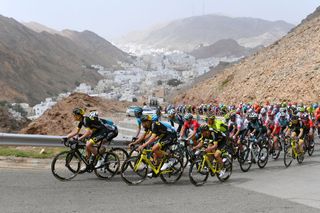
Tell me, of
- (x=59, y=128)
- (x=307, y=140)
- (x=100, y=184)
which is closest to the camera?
(x=100, y=184)

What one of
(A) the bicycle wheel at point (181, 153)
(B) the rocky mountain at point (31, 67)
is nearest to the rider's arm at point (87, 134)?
(A) the bicycle wheel at point (181, 153)

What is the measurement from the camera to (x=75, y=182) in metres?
11.0

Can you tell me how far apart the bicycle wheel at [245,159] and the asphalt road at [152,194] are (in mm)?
1142

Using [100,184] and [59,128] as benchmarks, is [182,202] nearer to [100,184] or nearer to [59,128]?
[100,184]

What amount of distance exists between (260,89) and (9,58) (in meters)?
91.3

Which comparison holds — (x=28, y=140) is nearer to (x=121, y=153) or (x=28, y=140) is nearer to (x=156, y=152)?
(x=121, y=153)

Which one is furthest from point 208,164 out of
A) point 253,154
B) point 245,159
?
point 253,154

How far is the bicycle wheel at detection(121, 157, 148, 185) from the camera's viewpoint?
11.1 metres

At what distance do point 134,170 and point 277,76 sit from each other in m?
53.2

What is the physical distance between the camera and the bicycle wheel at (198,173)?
11.4 metres

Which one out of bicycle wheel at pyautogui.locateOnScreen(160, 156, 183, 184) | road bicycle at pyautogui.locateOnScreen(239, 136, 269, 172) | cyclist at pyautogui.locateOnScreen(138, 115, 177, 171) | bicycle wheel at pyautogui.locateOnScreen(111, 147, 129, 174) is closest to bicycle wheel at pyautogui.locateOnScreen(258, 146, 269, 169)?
road bicycle at pyautogui.locateOnScreen(239, 136, 269, 172)

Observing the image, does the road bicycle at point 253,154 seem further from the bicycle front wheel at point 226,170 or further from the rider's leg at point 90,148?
the rider's leg at point 90,148

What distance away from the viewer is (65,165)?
1134 centimetres

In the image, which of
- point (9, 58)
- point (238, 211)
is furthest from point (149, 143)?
point (9, 58)
